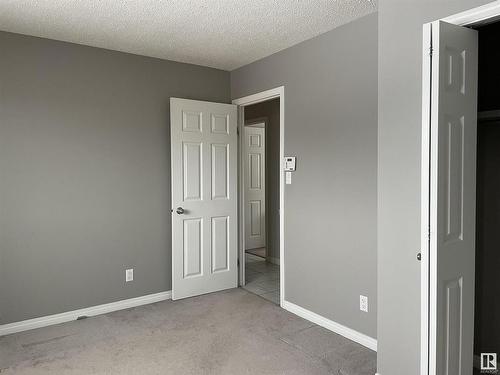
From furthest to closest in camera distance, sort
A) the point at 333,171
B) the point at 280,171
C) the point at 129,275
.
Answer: the point at 129,275
the point at 280,171
the point at 333,171

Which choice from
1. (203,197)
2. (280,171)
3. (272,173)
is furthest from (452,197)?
(272,173)

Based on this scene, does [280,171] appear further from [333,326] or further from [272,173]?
[272,173]

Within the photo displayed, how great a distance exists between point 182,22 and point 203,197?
180 cm

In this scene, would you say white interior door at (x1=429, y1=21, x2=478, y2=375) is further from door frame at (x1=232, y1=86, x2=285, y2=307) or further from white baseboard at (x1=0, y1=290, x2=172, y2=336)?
white baseboard at (x1=0, y1=290, x2=172, y2=336)

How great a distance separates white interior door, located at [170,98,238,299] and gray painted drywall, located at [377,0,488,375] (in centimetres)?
223

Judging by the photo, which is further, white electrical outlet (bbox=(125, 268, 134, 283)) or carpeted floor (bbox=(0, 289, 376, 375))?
white electrical outlet (bbox=(125, 268, 134, 283))

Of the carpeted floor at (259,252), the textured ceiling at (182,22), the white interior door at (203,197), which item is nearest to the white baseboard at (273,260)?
the carpeted floor at (259,252)

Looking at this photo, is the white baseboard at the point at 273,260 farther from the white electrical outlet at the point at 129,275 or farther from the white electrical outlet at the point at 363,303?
the white electrical outlet at the point at 363,303

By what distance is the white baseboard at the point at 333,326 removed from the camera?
3.02m

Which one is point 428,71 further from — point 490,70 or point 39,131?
point 39,131

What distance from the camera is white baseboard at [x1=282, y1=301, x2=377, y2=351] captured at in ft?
9.89

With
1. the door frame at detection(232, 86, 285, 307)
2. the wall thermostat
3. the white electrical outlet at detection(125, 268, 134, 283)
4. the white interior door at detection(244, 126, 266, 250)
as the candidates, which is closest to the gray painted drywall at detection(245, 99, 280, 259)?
the white interior door at detection(244, 126, 266, 250)

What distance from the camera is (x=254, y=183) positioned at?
6.49 meters

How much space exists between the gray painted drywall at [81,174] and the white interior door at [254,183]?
7.45 ft
